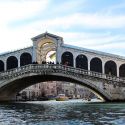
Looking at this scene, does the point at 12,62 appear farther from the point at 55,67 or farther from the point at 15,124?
the point at 15,124

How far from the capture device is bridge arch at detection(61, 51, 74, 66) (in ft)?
120

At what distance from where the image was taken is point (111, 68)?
36406 mm

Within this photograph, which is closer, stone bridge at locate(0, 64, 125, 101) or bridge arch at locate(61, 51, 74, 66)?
stone bridge at locate(0, 64, 125, 101)

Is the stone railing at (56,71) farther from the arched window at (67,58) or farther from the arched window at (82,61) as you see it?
the arched window at (82,61)

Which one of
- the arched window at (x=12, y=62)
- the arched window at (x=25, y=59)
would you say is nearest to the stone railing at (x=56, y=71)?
the arched window at (x=25, y=59)

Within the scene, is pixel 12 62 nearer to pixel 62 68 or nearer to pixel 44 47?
pixel 44 47

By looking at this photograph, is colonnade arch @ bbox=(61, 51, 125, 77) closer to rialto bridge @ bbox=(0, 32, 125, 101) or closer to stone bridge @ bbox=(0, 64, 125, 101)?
rialto bridge @ bbox=(0, 32, 125, 101)

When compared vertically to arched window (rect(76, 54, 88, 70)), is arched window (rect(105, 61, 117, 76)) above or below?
below

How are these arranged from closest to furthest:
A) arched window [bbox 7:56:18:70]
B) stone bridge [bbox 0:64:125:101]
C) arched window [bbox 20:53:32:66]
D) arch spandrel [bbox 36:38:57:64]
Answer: stone bridge [bbox 0:64:125:101]
arch spandrel [bbox 36:38:57:64]
arched window [bbox 20:53:32:66]
arched window [bbox 7:56:18:70]

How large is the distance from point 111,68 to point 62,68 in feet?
15.9

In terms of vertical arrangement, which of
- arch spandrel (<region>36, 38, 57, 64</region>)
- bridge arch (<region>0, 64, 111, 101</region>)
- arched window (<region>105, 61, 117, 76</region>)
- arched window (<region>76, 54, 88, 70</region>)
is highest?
arch spandrel (<region>36, 38, 57, 64</region>)

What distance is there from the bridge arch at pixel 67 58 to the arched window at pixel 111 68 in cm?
286

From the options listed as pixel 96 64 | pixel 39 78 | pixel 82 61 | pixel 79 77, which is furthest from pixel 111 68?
pixel 39 78

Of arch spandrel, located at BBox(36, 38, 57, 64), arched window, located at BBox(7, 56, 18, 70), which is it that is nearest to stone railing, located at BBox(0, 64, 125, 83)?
arched window, located at BBox(7, 56, 18, 70)
